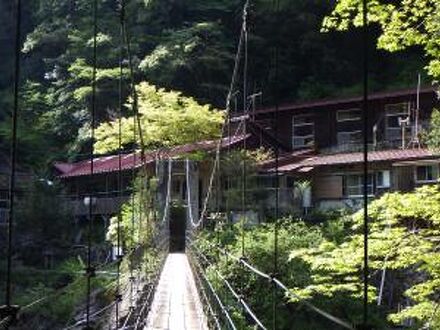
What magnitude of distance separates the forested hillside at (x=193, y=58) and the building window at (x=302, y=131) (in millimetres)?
1722

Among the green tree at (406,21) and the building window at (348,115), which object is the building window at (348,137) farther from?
the green tree at (406,21)

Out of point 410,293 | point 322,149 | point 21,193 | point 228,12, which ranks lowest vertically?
point 410,293

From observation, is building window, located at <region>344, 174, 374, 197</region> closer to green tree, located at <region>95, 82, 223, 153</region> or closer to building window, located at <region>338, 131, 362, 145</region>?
building window, located at <region>338, 131, 362, 145</region>

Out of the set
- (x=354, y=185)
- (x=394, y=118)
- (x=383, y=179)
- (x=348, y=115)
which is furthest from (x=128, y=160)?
(x=394, y=118)

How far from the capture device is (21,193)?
2086 cm

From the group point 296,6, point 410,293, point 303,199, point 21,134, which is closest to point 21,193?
point 21,134

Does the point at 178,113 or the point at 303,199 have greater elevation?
the point at 178,113

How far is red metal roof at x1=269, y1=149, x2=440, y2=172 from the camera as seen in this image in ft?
54.6

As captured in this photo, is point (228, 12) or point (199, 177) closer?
point (199, 177)

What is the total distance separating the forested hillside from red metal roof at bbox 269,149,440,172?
4.18 metres

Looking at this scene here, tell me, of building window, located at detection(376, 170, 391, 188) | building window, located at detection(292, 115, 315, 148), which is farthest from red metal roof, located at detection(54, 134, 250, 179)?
building window, located at detection(376, 170, 391, 188)

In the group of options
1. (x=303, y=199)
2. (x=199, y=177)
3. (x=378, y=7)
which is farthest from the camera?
(x=199, y=177)

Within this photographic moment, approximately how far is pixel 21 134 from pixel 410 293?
19189 mm

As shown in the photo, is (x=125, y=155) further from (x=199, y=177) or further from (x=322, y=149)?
(x=322, y=149)
